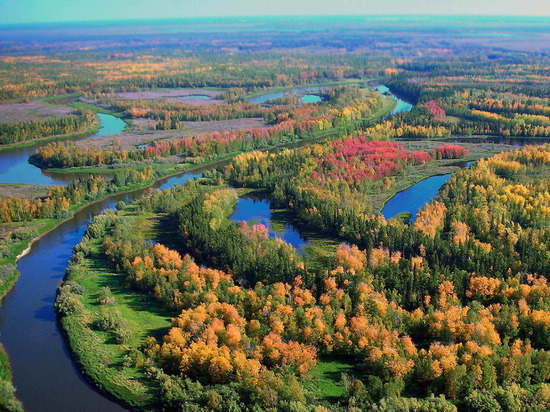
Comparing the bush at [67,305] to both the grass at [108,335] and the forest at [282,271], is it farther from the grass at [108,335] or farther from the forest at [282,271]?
the grass at [108,335]

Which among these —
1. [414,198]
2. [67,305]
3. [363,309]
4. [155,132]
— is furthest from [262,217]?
[155,132]

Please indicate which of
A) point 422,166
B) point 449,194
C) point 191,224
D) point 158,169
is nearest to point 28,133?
point 158,169

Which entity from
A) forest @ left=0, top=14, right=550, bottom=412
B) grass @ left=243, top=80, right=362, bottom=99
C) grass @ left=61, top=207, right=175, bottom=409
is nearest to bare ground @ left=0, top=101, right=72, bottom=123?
forest @ left=0, top=14, right=550, bottom=412

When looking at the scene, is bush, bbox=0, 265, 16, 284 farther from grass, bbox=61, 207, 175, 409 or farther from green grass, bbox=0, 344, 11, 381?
green grass, bbox=0, 344, 11, 381

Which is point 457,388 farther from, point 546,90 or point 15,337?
point 546,90

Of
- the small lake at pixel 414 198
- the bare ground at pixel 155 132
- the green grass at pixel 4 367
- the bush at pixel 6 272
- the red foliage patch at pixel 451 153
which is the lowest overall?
the green grass at pixel 4 367

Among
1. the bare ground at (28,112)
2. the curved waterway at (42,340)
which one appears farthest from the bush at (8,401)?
the bare ground at (28,112)

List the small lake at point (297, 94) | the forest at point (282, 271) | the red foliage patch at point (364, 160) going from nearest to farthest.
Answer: the forest at point (282, 271) < the red foliage patch at point (364, 160) < the small lake at point (297, 94)
